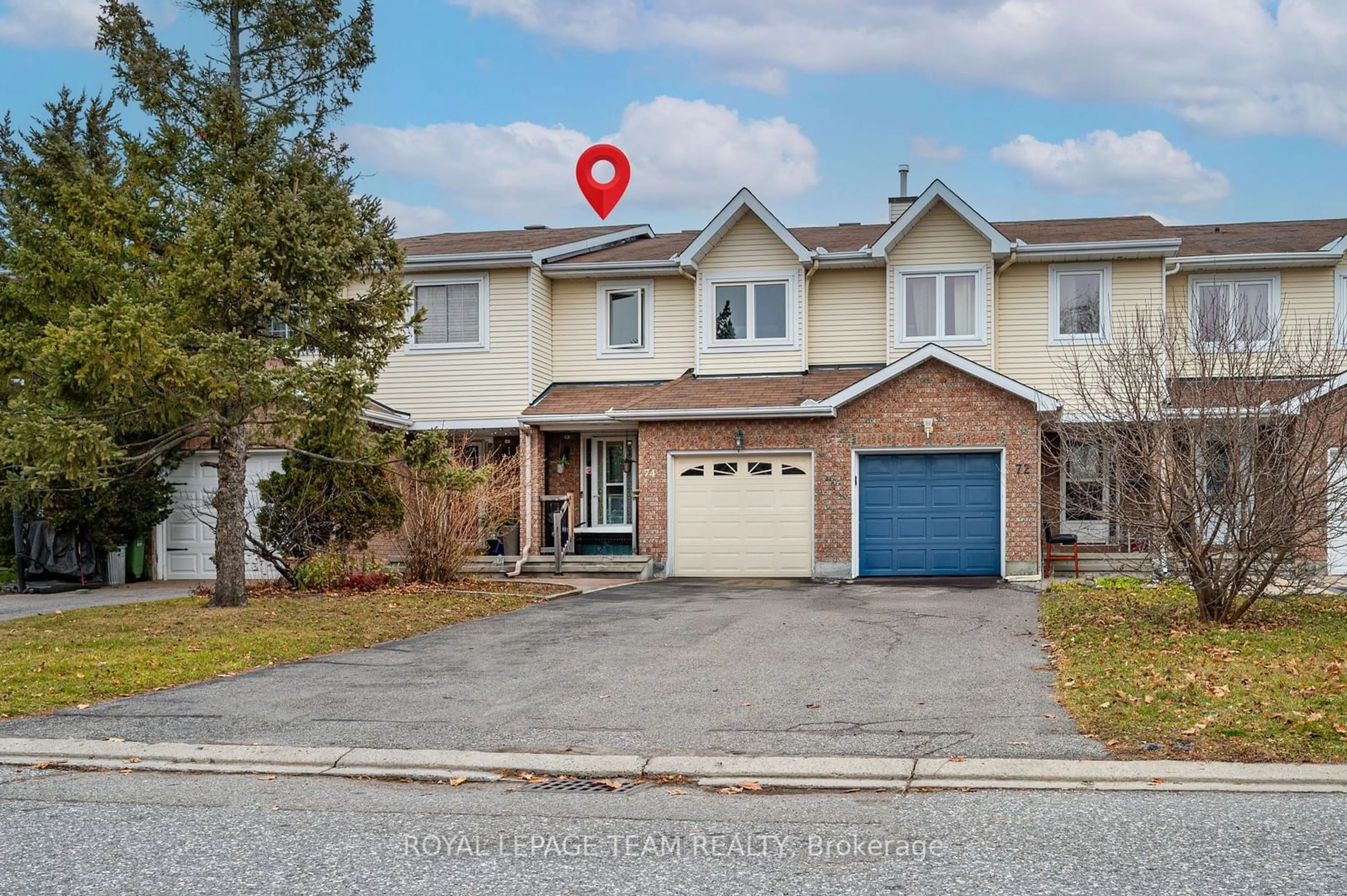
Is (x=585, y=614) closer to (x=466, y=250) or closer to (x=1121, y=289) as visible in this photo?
(x=466, y=250)

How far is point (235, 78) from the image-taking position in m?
16.6

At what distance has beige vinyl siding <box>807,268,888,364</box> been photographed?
23.2 metres

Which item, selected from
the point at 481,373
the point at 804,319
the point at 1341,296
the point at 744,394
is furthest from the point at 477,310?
the point at 1341,296

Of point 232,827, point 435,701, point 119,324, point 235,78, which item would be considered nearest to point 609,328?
point 235,78

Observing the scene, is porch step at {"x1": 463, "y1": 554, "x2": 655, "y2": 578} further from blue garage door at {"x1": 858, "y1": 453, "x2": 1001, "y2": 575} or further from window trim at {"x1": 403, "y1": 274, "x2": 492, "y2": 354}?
window trim at {"x1": 403, "y1": 274, "x2": 492, "y2": 354}

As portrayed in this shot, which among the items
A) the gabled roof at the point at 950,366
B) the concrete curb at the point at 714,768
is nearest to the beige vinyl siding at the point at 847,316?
the gabled roof at the point at 950,366

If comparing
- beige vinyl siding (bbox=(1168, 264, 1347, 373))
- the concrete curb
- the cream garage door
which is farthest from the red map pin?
the concrete curb

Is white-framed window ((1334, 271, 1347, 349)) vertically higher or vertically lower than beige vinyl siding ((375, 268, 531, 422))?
higher

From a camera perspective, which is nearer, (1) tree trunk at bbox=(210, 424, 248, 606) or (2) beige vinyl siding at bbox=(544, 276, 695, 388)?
(1) tree trunk at bbox=(210, 424, 248, 606)

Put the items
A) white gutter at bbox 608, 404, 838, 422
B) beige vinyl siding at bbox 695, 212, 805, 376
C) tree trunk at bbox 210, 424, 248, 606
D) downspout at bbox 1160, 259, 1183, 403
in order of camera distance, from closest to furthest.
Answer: downspout at bbox 1160, 259, 1183, 403 → tree trunk at bbox 210, 424, 248, 606 → white gutter at bbox 608, 404, 838, 422 → beige vinyl siding at bbox 695, 212, 805, 376

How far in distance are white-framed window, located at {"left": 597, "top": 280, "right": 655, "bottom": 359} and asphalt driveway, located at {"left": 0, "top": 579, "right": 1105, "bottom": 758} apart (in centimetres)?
1029

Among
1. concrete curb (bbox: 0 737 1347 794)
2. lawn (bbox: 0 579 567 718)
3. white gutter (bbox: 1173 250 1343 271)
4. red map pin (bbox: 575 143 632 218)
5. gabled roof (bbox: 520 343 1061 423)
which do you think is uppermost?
red map pin (bbox: 575 143 632 218)

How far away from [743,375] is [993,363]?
4753mm

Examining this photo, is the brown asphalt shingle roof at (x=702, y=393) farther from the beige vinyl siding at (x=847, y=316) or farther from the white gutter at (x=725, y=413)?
the beige vinyl siding at (x=847, y=316)
